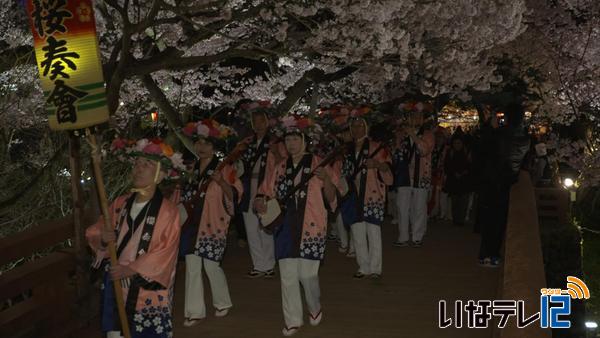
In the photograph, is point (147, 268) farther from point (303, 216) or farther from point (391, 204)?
point (391, 204)

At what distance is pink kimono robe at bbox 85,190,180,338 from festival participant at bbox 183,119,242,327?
1.84 m

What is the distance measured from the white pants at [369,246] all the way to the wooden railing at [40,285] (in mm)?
3385

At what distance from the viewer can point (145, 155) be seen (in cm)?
511

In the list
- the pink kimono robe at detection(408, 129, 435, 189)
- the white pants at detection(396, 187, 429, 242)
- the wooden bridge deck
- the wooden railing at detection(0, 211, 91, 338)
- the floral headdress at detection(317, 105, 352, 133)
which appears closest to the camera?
the wooden railing at detection(0, 211, 91, 338)

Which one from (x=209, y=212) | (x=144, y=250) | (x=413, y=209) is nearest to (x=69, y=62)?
(x=144, y=250)

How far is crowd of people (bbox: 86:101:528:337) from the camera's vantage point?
16.5 feet

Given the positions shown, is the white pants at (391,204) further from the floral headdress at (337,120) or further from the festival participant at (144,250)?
the festival participant at (144,250)

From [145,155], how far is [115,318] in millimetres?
1172

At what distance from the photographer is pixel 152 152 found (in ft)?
16.8

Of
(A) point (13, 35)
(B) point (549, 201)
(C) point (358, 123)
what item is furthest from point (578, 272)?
(A) point (13, 35)

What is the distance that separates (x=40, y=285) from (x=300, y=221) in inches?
92.8

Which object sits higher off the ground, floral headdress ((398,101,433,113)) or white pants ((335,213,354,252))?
floral headdress ((398,101,433,113))

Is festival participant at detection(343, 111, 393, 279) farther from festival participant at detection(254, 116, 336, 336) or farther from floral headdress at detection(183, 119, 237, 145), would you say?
floral headdress at detection(183, 119, 237, 145)

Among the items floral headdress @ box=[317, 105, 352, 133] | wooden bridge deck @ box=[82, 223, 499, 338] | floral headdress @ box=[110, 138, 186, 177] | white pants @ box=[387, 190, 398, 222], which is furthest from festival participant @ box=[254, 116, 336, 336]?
white pants @ box=[387, 190, 398, 222]
